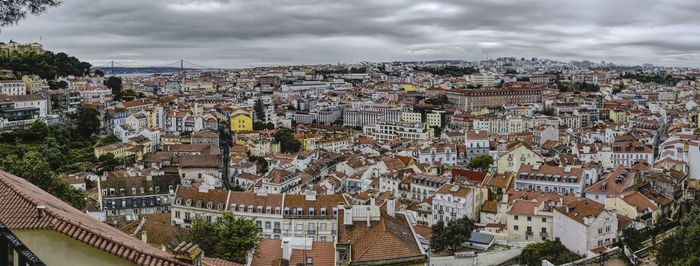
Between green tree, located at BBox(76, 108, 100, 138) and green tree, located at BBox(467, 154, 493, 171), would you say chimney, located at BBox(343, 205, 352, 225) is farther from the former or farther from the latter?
green tree, located at BBox(76, 108, 100, 138)

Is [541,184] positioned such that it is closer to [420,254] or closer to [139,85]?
[420,254]

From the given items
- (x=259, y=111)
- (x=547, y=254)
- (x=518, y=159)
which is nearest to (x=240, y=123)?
(x=259, y=111)

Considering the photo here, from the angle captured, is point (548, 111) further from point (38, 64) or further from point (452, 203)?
point (38, 64)

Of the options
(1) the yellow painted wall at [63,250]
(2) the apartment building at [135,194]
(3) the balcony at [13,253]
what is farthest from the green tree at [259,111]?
(3) the balcony at [13,253]

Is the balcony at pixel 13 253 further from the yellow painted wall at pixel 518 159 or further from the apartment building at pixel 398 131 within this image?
the apartment building at pixel 398 131

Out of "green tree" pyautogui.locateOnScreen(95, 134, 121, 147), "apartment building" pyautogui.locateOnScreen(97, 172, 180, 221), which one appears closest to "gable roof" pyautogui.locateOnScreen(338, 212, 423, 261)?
"apartment building" pyautogui.locateOnScreen(97, 172, 180, 221)

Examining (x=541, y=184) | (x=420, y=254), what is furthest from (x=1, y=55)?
(x=420, y=254)
